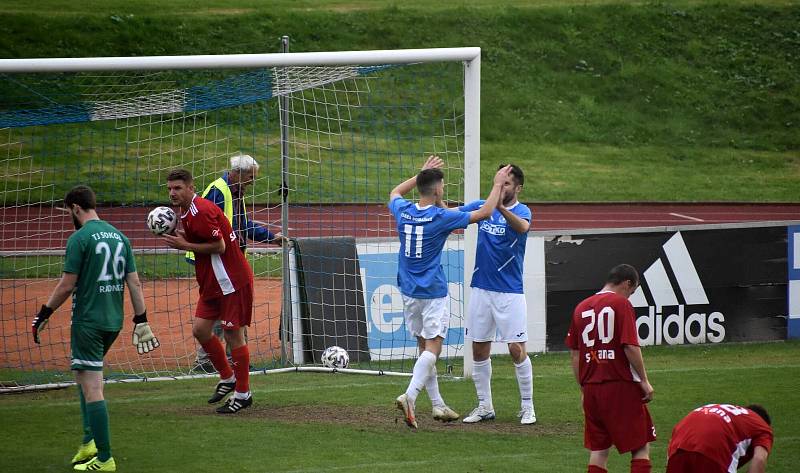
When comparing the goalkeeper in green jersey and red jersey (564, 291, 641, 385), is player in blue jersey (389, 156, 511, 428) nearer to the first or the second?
red jersey (564, 291, 641, 385)

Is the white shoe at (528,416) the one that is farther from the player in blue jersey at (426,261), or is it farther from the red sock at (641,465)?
the red sock at (641,465)

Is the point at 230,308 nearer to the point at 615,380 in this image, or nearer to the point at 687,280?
the point at 615,380

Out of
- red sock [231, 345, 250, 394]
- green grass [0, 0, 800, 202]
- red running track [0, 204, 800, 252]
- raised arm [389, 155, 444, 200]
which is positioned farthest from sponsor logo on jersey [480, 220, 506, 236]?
green grass [0, 0, 800, 202]

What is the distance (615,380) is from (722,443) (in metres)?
0.87

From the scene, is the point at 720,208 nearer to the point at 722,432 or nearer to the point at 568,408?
the point at 568,408

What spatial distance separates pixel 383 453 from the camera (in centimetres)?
787

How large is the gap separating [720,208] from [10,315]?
1593 cm

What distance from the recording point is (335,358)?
11586 millimetres

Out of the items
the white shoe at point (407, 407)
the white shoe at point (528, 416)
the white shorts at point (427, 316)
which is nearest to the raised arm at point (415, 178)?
the white shorts at point (427, 316)

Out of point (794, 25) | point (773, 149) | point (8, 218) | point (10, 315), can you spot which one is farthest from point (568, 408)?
point (794, 25)

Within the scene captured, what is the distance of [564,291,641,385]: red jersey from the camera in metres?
6.61

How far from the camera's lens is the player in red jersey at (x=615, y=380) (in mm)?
6570

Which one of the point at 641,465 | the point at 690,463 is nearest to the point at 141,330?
the point at 641,465

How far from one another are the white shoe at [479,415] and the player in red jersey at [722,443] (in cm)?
302
